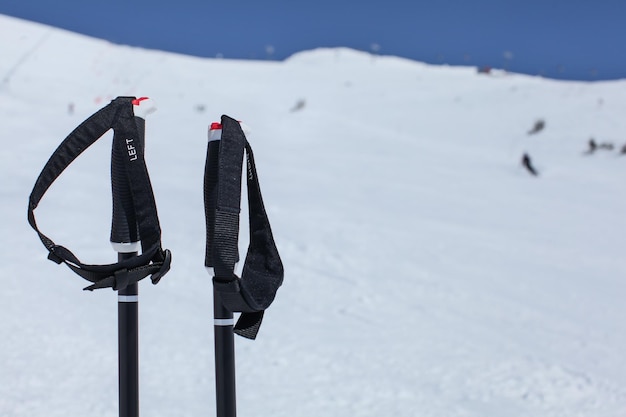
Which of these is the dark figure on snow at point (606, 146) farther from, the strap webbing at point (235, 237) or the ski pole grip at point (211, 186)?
the ski pole grip at point (211, 186)

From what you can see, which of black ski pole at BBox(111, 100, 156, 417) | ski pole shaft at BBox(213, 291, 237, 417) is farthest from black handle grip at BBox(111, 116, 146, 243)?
ski pole shaft at BBox(213, 291, 237, 417)

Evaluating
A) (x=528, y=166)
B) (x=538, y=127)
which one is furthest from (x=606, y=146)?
(x=528, y=166)

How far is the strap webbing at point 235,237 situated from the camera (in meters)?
1.58

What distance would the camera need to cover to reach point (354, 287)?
205 inches

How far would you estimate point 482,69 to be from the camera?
34094 millimetres

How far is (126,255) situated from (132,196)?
159 mm

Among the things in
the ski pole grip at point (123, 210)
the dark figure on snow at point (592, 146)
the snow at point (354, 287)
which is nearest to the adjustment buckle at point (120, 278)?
the ski pole grip at point (123, 210)

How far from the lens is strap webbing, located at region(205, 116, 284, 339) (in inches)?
62.2

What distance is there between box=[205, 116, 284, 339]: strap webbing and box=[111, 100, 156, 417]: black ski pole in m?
0.21

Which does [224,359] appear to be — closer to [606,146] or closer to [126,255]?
[126,255]

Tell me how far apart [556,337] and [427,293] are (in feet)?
3.42

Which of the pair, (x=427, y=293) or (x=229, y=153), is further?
(x=427, y=293)

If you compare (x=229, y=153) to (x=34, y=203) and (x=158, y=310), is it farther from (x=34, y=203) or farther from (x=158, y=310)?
(x=158, y=310)

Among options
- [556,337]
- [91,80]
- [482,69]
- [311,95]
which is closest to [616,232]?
[556,337]
